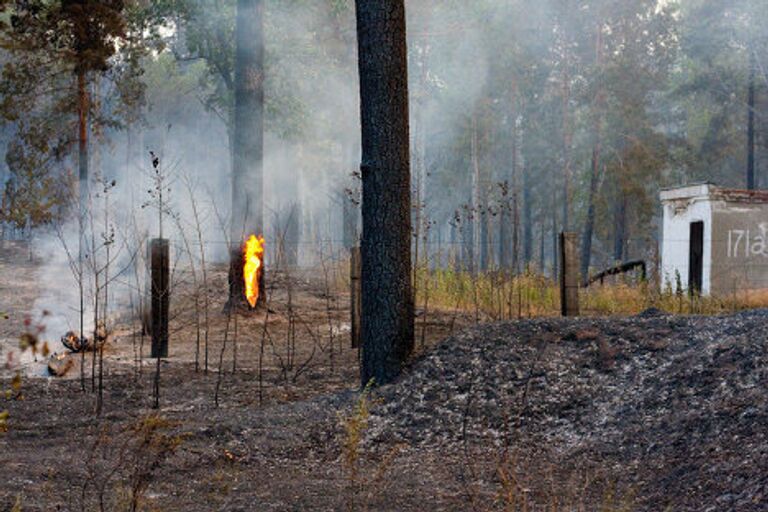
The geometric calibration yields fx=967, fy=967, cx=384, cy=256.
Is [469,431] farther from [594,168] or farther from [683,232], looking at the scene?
[594,168]

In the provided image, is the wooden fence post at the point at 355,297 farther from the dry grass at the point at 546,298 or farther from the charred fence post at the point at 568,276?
the charred fence post at the point at 568,276

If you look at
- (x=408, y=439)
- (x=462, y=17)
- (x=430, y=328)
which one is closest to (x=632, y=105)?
(x=462, y=17)

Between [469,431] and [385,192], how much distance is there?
2248 millimetres

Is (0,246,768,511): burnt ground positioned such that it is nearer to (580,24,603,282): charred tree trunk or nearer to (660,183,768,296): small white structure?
(660,183,768,296): small white structure

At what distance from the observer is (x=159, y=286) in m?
11.2

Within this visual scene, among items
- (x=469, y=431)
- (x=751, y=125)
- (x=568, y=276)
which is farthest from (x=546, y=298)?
(x=751, y=125)

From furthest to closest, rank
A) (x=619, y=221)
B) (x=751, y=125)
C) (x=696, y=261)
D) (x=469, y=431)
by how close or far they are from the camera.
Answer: (x=619, y=221) → (x=751, y=125) → (x=696, y=261) → (x=469, y=431)

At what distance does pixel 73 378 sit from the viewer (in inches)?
408

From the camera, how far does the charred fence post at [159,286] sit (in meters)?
10.7

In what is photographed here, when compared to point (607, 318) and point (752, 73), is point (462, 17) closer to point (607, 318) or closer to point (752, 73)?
point (752, 73)

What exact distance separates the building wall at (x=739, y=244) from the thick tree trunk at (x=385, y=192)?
13.7m

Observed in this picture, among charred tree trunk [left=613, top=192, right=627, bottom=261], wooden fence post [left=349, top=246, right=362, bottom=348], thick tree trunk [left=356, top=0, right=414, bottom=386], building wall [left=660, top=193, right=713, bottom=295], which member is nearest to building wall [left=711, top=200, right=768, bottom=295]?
building wall [left=660, top=193, right=713, bottom=295]

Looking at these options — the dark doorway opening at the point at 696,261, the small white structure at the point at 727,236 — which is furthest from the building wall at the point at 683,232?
the dark doorway opening at the point at 696,261

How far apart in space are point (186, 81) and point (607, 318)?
4872 cm
